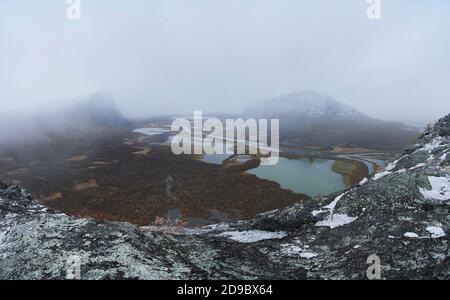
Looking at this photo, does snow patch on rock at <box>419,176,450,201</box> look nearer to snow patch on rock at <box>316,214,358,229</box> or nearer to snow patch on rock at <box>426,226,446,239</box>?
snow patch on rock at <box>426,226,446,239</box>

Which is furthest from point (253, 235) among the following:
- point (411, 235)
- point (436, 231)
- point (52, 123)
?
point (52, 123)

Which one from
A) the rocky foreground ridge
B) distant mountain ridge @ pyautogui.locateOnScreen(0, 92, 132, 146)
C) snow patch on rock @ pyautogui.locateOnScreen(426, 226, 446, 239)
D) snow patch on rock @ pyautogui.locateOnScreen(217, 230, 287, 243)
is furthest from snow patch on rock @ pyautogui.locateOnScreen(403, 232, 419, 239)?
distant mountain ridge @ pyautogui.locateOnScreen(0, 92, 132, 146)

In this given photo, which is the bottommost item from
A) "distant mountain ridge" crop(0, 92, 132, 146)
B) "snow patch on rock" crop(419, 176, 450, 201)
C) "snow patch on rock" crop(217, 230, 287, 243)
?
"distant mountain ridge" crop(0, 92, 132, 146)

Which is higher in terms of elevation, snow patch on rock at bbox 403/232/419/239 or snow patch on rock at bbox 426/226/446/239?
snow patch on rock at bbox 426/226/446/239

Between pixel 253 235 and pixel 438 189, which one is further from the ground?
pixel 438 189

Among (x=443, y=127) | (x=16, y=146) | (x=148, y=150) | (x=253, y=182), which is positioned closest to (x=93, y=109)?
(x=16, y=146)

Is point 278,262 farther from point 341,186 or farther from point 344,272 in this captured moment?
point 341,186

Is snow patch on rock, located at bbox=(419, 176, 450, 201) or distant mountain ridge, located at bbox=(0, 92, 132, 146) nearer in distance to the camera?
snow patch on rock, located at bbox=(419, 176, 450, 201)

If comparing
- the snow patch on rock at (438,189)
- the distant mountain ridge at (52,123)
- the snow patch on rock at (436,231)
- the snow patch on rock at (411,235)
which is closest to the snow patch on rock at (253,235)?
the snow patch on rock at (411,235)

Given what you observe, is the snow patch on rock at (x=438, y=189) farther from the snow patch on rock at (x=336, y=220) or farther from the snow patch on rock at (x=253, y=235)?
the snow patch on rock at (x=253, y=235)

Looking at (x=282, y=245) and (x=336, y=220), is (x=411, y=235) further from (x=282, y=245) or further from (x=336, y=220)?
(x=282, y=245)
